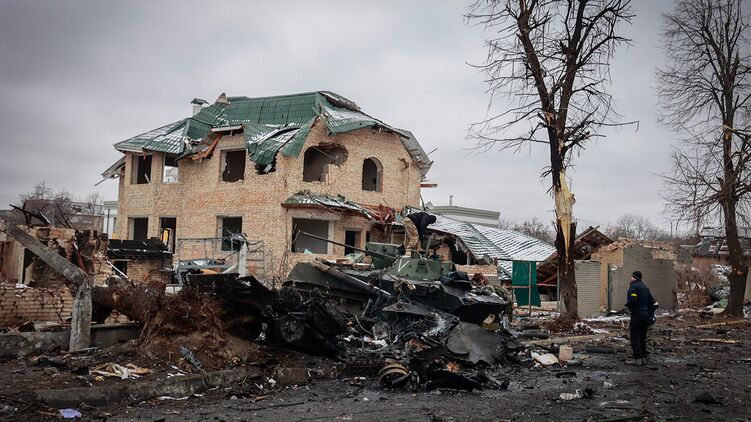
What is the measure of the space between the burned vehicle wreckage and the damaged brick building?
10.7 meters

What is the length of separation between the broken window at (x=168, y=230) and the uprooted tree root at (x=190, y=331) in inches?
793

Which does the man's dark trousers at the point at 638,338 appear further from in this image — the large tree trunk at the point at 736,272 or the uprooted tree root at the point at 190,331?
the large tree trunk at the point at 736,272

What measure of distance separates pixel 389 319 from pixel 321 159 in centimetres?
1764

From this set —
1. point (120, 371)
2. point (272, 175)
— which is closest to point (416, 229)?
point (120, 371)

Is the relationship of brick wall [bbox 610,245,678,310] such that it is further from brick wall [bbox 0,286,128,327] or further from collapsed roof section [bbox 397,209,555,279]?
brick wall [bbox 0,286,128,327]

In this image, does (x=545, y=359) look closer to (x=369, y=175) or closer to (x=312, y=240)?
(x=312, y=240)

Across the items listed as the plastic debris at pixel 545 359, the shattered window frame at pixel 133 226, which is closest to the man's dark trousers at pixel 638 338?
the plastic debris at pixel 545 359

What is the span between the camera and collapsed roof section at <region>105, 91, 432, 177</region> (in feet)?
82.8

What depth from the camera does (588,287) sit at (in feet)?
64.2

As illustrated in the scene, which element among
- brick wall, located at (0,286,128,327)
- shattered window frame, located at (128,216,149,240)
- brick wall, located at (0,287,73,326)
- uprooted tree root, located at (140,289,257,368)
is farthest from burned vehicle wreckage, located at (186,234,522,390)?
shattered window frame, located at (128,216,149,240)

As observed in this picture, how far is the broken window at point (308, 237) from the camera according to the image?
25908 mm

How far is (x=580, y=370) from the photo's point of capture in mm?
10273

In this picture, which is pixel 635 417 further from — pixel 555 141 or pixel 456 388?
pixel 555 141

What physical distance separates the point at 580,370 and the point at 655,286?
1461cm
